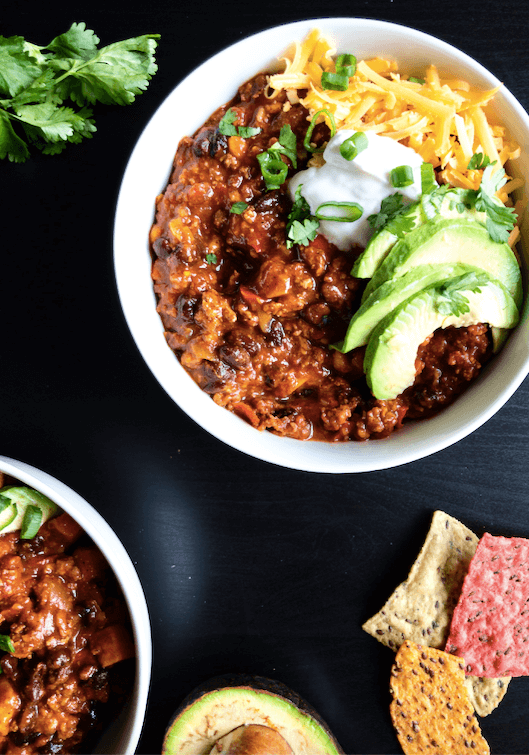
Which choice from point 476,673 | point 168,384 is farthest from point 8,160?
point 476,673

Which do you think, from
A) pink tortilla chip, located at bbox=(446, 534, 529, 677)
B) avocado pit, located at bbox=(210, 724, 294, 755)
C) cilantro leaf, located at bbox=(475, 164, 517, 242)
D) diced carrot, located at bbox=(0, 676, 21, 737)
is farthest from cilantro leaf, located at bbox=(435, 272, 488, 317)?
diced carrot, located at bbox=(0, 676, 21, 737)

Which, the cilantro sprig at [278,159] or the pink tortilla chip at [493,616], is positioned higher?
the cilantro sprig at [278,159]

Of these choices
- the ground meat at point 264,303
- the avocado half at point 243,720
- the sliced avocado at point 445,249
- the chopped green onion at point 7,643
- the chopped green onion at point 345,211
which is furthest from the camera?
the avocado half at point 243,720

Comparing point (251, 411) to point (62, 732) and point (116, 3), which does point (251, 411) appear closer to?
point (62, 732)

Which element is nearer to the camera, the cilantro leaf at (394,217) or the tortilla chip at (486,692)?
the cilantro leaf at (394,217)

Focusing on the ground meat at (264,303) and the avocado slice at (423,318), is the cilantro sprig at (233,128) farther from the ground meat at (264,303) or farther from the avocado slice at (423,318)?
the avocado slice at (423,318)

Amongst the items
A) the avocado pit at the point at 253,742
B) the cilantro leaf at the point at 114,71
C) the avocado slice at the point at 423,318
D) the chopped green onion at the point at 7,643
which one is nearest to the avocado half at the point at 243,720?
the avocado pit at the point at 253,742
